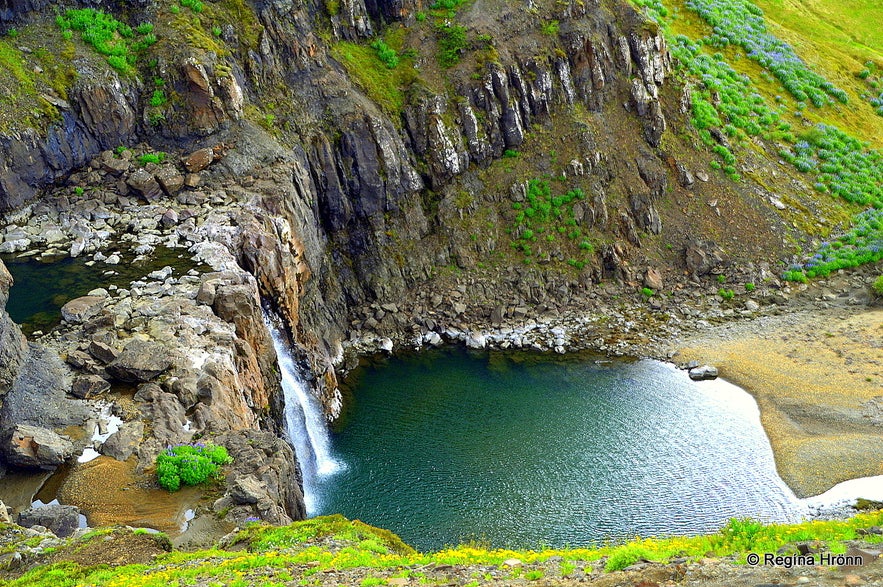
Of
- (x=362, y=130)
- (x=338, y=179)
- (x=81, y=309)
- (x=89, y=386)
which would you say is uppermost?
(x=362, y=130)

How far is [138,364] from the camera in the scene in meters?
32.6

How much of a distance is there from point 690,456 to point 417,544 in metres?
19.3

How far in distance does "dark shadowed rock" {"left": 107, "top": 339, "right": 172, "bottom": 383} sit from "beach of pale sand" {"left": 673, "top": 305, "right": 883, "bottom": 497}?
36.7 metres

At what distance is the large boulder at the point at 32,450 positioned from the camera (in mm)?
27875

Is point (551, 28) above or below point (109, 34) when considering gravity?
below

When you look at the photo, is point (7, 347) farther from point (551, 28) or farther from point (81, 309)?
point (551, 28)

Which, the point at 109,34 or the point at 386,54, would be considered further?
the point at 386,54

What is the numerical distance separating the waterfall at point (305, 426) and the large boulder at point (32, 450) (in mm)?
14577

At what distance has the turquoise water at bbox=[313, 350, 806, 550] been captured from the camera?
39156 mm

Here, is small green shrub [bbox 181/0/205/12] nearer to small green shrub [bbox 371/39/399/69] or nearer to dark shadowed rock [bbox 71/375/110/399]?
small green shrub [bbox 371/39/399/69]

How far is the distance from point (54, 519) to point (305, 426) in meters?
20.2

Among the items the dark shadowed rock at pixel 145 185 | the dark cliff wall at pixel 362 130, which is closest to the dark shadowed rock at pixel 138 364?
the dark cliff wall at pixel 362 130

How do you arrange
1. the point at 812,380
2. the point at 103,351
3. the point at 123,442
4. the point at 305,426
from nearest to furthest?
the point at 123,442, the point at 103,351, the point at 305,426, the point at 812,380

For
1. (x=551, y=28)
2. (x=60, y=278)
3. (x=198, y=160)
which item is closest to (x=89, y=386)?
(x=60, y=278)
